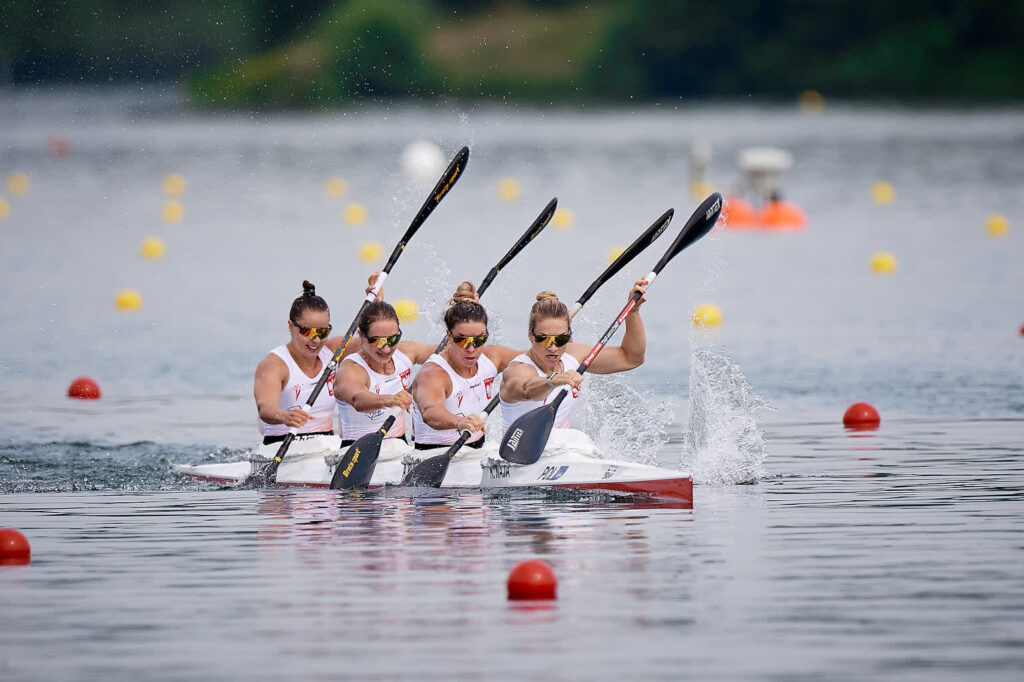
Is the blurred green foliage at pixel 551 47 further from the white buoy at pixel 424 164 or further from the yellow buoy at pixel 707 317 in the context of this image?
the yellow buoy at pixel 707 317

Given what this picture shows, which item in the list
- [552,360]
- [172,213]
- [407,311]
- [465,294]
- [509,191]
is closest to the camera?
[552,360]

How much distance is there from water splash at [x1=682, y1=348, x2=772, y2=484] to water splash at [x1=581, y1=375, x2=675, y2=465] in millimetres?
462

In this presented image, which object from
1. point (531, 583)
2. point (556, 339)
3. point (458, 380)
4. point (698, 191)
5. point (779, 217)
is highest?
point (698, 191)

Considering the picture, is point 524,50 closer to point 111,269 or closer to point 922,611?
point 111,269

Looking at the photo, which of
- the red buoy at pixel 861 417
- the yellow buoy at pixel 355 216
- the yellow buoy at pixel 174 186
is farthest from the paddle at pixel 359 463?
the yellow buoy at pixel 174 186

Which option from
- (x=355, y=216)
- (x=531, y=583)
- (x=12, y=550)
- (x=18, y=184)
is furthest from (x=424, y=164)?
(x=531, y=583)

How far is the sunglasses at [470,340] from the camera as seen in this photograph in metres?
11.4

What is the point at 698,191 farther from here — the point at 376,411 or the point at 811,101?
the point at 811,101

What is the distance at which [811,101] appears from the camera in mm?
72688

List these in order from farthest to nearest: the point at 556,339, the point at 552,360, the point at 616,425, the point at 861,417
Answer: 1. the point at 861,417
2. the point at 616,425
3. the point at 552,360
4. the point at 556,339

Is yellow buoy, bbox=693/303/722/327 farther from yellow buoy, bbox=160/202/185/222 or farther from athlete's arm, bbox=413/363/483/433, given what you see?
yellow buoy, bbox=160/202/185/222

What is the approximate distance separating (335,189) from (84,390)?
25.8 m

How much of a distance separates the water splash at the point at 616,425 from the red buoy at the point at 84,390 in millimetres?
5073

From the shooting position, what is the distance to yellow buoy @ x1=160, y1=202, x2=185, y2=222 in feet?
118
